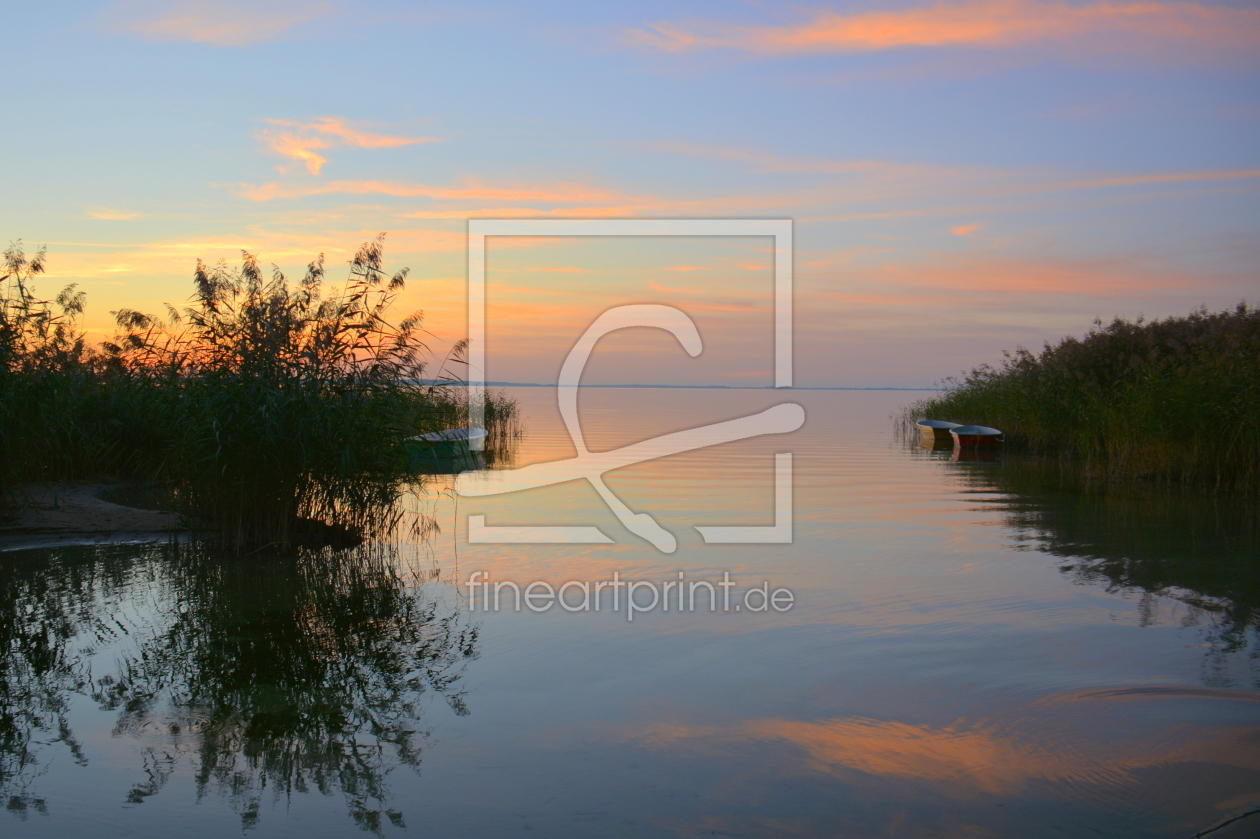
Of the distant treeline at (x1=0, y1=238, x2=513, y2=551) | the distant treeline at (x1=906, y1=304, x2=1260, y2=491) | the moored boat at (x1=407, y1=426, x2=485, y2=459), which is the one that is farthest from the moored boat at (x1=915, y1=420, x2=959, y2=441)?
the distant treeline at (x1=0, y1=238, x2=513, y2=551)

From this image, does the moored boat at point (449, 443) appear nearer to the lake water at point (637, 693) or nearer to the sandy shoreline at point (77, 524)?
the lake water at point (637, 693)

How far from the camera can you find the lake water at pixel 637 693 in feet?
13.2

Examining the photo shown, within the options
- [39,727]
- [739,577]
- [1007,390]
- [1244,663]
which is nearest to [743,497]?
[739,577]

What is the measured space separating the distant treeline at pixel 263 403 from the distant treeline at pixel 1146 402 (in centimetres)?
1275

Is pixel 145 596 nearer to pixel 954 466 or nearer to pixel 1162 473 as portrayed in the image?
pixel 1162 473

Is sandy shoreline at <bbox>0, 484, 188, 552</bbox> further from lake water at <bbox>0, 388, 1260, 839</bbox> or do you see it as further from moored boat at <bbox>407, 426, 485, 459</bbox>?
moored boat at <bbox>407, 426, 485, 459</bbox>

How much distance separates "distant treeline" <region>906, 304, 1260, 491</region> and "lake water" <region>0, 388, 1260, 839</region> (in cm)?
573

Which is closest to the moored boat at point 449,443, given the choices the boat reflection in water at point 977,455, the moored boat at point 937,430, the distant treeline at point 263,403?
the distant treeline at point 263,403

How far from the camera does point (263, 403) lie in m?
9.14

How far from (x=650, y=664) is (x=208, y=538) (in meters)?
5.78

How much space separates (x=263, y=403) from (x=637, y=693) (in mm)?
5414

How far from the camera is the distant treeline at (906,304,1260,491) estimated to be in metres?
15.1

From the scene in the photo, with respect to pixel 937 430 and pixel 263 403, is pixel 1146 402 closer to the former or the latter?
pixel 937 430

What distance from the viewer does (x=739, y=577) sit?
8.79m
